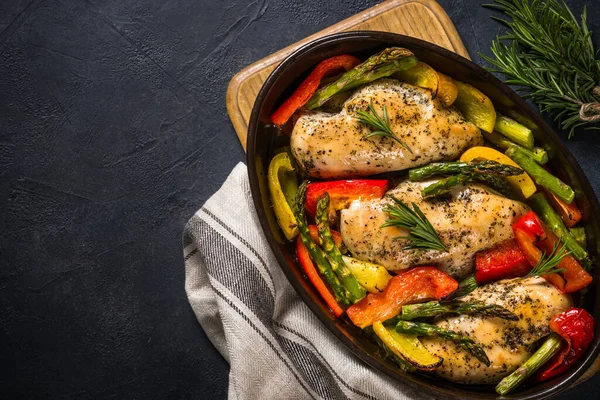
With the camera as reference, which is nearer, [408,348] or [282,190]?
[408,348]

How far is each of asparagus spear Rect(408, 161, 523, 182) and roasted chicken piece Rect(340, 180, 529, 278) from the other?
0.17 ft

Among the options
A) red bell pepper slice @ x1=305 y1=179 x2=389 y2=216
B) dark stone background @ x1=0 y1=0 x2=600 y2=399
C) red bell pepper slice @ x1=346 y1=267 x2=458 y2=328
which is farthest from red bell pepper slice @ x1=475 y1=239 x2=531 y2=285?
dark stone background @ x1=0 y1=0 x2=600 y2=399

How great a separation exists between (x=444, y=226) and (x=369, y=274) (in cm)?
38

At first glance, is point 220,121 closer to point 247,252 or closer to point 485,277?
point 247,252

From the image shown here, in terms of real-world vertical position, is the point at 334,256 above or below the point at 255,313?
above

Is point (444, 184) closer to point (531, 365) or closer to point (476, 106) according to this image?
point (476, 106)

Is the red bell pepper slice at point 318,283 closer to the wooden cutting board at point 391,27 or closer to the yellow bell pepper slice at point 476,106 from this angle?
the wooden cutting board at point 391,27

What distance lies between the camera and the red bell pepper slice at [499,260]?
2.65m

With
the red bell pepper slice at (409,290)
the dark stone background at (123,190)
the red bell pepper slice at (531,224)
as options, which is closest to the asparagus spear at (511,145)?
the red bell pepper slice at (531,224)

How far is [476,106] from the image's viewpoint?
8.93 ft

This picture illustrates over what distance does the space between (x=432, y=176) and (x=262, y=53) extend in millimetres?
1215

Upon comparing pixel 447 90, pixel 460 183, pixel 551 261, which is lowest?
pixel 551 261

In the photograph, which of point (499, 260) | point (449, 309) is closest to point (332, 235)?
point (449, 309)

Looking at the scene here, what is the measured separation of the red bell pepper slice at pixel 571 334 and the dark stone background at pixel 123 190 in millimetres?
1696
